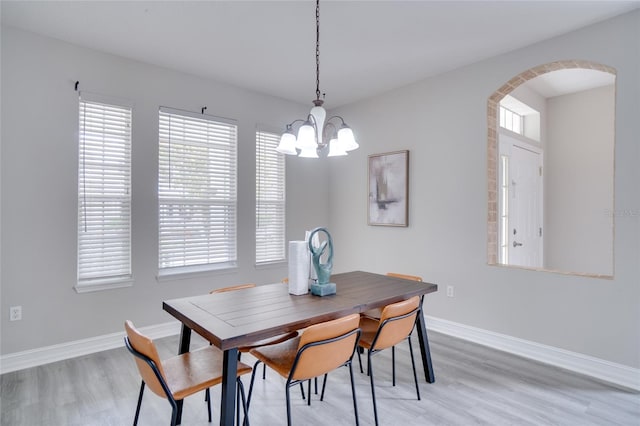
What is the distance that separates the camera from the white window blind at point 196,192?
359 centimetres

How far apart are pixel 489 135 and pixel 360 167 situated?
169cm

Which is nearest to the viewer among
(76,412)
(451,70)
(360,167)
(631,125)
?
(76,412)

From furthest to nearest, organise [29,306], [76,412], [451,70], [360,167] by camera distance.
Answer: [360,167] < [451,70] < [29,306] < [76,412]

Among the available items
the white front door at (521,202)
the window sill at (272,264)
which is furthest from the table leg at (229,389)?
the white front door at (521,202)

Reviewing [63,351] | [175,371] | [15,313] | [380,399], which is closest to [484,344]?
[380,399]

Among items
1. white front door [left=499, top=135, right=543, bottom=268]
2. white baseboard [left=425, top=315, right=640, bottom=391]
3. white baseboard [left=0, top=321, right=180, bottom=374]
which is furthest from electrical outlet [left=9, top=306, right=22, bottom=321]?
white front door [left=499, top=135, right=543, bottom=268]

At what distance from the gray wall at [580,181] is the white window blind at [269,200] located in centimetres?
363

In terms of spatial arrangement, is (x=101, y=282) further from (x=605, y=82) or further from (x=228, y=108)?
(x=605, y=82)

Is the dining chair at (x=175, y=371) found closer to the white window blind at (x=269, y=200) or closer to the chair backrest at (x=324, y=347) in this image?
the chair backrest at (x=324, y=347)

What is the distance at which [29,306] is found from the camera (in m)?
2.87

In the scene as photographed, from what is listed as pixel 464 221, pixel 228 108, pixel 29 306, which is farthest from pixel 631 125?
pixel 29 306

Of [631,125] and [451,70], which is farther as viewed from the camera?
[451,70]

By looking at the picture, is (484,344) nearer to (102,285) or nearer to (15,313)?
(102,285)

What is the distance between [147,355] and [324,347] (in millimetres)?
808
